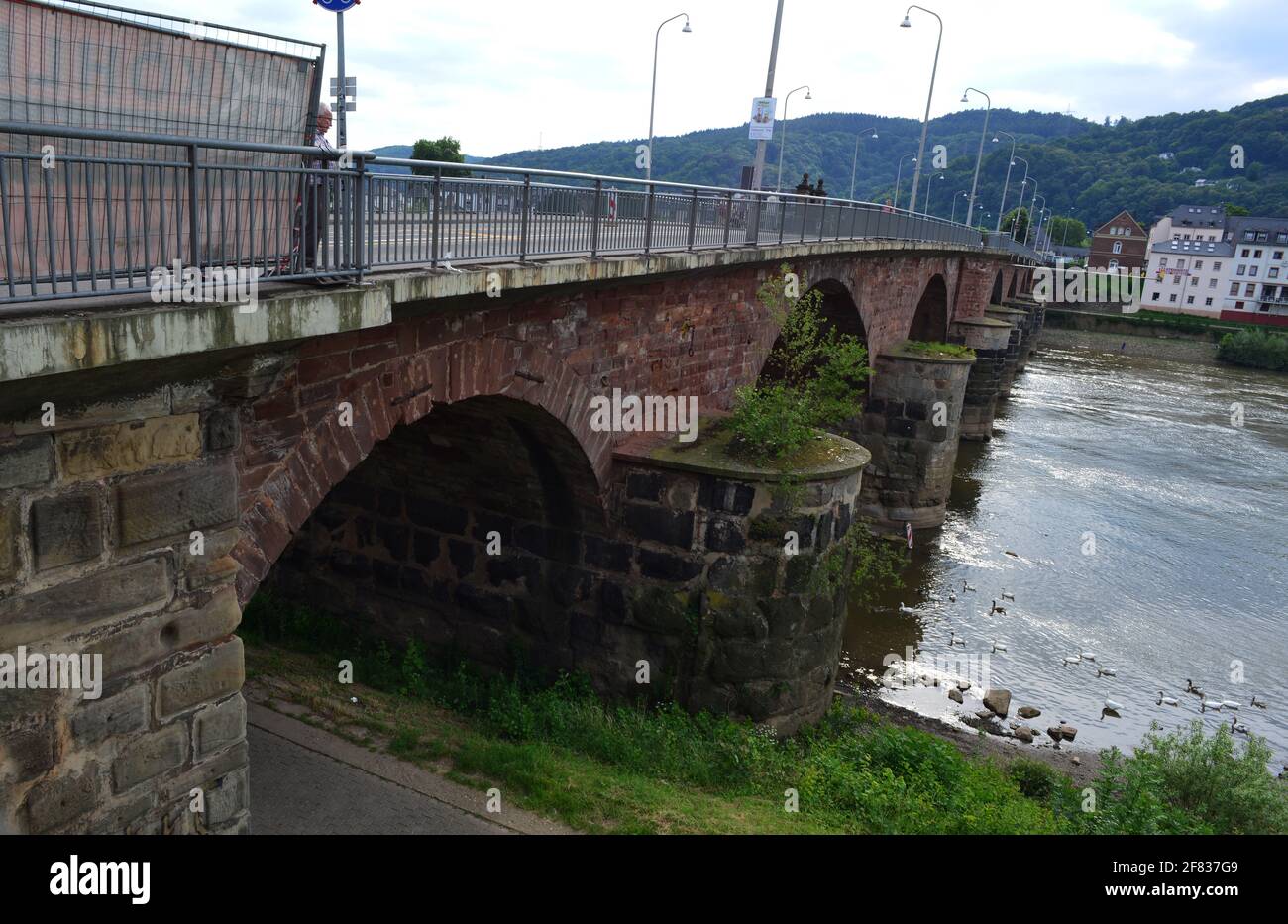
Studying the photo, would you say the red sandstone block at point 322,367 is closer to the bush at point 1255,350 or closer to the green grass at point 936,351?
the green grass at point 936,351

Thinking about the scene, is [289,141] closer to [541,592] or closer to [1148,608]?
[541,592]

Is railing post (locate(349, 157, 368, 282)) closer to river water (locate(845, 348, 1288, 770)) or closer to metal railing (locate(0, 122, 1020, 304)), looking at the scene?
metal railing (locate(0, 122, 1020, 304))

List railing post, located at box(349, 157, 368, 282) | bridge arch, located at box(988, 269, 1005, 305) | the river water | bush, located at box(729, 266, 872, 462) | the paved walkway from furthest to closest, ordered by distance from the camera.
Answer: bridge arch, located at box(988, 269, 1005, 305)
the river water
bush, located at box(729, 266, 872, 462)
the paved walkway
railing post, located at box(349, 157, 368, 282)

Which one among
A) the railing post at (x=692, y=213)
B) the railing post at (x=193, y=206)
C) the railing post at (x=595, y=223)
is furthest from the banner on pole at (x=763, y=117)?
the railing post at (x=193, y=206)

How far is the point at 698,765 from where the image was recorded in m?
9.42

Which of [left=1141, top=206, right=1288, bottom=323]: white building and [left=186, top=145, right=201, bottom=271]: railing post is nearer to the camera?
[left=186, top=145, right=201, bottom=271]: railing post

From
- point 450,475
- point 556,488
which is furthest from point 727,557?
point 450,475

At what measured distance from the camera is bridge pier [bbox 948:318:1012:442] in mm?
33219

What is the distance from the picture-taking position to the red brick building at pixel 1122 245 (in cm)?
9519

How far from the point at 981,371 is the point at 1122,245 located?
74.4m

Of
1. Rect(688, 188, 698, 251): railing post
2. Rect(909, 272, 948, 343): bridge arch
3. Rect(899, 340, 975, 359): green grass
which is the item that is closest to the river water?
Rect(899, 340, 975, 359): green grass

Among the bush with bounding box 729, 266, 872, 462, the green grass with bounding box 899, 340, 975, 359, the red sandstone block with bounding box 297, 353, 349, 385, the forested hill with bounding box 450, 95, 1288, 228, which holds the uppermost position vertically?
the forested hill with bounding box 450, 95, 1288, 228

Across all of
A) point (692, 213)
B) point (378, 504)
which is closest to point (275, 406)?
point (378, 504)

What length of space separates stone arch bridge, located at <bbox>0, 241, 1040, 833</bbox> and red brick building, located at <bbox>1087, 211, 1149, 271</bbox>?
292 ft
